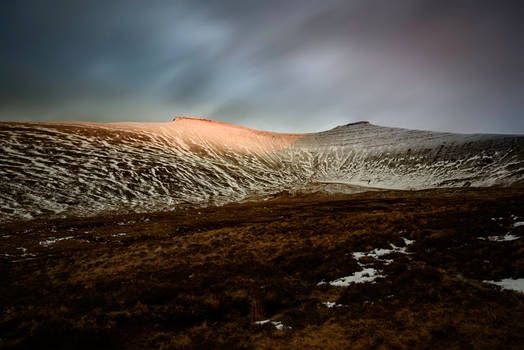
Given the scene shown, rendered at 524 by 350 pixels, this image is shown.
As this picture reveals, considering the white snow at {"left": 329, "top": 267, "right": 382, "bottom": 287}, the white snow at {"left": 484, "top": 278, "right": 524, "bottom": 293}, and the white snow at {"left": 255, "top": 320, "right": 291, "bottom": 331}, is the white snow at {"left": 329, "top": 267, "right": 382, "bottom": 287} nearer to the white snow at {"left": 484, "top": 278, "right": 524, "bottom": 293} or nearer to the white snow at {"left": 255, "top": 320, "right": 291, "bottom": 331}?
the white snow at {"left": 255, "top": 320, "right": 291, "bottom": 331}

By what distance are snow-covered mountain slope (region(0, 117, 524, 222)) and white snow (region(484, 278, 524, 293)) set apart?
45218mm

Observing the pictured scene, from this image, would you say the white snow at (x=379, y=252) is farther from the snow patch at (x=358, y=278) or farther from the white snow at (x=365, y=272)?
the snow patch at (x=358, y=278)

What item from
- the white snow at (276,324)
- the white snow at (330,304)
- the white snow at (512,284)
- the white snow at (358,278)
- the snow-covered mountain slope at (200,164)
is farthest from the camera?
the snow-covered mountain slope at (200,164)

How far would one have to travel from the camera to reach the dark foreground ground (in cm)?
720

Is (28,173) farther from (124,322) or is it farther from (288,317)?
(288,317)

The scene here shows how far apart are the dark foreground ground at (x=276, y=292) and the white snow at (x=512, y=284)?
350mm

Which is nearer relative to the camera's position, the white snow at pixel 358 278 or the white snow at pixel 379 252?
the white snow at pixel 358 278

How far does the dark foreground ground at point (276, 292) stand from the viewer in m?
7.20

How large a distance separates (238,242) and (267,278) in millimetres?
7199

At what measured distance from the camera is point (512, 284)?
882 cm

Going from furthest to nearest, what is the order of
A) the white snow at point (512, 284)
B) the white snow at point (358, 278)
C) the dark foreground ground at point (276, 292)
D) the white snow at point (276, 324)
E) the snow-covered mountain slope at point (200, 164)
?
the snow-covered mountain slope at point (200, 164)
the white snow at point (358, 278)
the white snow at point (512, 284)
the white snow at point (276, 324)
the dark foreground ground at point (276, 292)

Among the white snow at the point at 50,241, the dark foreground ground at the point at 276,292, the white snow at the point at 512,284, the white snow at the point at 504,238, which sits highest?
the white snow at the point at 504,238

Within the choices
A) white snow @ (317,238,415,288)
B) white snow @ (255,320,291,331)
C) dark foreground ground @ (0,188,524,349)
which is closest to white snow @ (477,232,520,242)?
dark foreground ground @ (0,188,524,349)

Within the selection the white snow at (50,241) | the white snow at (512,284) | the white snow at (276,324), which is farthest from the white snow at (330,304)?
the white snow at (50,241)
